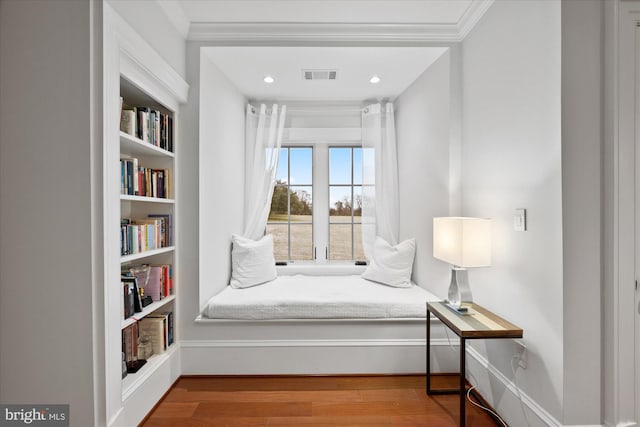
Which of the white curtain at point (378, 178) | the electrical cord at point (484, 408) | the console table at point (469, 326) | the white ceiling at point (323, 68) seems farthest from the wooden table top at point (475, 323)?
the white ceiling at point (323, 68)

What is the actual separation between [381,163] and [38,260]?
2.88m

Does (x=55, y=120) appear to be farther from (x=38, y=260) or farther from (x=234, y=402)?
(x=234, y=402)

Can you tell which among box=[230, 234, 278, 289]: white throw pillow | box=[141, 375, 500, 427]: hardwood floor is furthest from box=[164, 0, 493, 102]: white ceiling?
box=[141, 375, 500, 427]: hardwood floor

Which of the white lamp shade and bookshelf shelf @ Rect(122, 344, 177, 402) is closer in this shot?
bookshelf shelf @ Rect(122, 344, 177, 402)

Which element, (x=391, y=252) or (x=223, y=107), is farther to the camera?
(x=391, y=252)

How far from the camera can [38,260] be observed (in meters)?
1.46

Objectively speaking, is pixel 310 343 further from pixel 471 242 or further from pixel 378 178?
→ pixel 378 178

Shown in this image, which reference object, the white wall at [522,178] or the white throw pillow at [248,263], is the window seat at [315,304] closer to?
the white throw pillow at [248,263]

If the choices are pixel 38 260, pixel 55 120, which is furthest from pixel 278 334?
pixel 55 120

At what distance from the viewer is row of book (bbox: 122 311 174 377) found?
1944mm

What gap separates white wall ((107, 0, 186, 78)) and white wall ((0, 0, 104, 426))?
29 cm

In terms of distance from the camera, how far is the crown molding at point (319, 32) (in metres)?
2.44

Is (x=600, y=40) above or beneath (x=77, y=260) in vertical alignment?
above

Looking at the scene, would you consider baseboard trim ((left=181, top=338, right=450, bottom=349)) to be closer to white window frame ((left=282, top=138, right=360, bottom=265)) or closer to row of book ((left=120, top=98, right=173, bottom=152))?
white window frame ((left=282, top=138, right=360, bottom=265))
